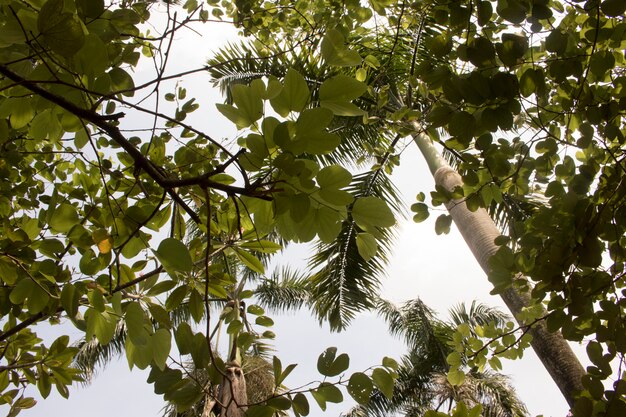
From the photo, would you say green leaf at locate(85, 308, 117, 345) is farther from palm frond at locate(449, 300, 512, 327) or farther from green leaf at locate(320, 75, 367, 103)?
palm frond at locate(449, 300, 512, 327)

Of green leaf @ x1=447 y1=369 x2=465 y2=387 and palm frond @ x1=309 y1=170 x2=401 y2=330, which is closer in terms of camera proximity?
green leaf @ x1=447 y1=369 x2=465 y2=387

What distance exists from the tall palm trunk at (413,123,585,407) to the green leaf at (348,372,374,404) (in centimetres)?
89

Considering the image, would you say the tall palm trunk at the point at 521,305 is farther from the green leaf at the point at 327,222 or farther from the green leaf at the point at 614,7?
the green leaf at the point at 327,222

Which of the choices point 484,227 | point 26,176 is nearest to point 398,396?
point 484,227

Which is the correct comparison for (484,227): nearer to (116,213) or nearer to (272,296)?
(116,213)

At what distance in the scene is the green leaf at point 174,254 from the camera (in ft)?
2.03

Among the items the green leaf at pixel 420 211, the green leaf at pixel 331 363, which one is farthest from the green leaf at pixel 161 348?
the green leaf at pixel 420 211

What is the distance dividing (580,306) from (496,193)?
39 cm

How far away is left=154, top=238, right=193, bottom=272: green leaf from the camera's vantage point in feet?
2.03

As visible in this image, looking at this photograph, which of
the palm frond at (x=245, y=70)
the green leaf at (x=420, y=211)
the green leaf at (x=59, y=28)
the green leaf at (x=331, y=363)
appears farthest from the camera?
the palm frond at (x=245, y=70)

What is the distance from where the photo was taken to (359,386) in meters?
0.77

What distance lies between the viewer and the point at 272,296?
981 cm

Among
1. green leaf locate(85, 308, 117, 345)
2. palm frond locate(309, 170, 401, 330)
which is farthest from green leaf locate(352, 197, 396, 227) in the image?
palm frond locate(309, 170, 401, 330)

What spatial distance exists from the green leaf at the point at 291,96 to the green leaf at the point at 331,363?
0.39 metres
